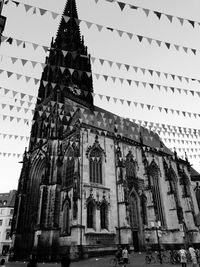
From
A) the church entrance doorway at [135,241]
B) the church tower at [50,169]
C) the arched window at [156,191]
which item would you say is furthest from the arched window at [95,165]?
the arched window at [156,191]

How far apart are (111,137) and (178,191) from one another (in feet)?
41.6

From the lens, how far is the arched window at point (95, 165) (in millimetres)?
23422

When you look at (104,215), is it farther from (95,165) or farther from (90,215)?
(95,165)

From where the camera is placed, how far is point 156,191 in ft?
95.0

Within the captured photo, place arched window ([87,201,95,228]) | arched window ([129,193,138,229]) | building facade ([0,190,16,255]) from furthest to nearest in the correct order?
1. building facade ([0,190,16,255])
2. arched window ([129,193,138,229])
3. arched window ([87,201,95,228])

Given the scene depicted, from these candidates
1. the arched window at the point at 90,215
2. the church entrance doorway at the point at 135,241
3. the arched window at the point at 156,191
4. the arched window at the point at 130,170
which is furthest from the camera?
the arched window at the point at 156,191

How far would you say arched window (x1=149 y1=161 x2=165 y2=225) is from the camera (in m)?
27.2

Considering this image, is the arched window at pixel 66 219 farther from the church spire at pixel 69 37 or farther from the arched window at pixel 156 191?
the church spire at pixel 69 37

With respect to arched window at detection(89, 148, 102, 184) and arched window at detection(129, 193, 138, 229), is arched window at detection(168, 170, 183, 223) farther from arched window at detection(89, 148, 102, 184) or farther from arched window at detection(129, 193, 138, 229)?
arched window at detection(89, 148, 102, 184)

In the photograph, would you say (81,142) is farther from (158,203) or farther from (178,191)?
(178,191)

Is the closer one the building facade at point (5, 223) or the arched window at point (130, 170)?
the arched window at point (130, 170)

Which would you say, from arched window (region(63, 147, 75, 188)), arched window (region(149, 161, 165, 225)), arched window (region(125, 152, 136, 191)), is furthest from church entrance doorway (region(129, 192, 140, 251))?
arched window (region(63, 147, 75, 188))

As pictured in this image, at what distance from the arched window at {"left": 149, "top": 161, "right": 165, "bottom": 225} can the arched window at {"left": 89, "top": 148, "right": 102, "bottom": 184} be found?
26.4 ft

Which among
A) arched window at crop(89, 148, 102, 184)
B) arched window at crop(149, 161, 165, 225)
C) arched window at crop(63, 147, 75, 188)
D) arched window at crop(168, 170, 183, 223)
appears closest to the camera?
arched window at crop(63, 147, 75, 188)
